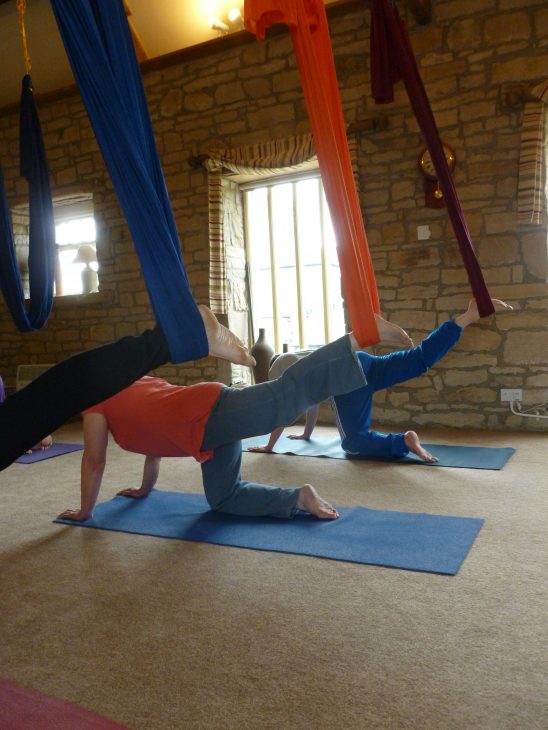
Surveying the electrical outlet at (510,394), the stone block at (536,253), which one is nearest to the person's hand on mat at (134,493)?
the electrical outlet at (510,394)

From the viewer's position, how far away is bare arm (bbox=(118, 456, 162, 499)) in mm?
3072

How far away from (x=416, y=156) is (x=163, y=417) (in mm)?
3162

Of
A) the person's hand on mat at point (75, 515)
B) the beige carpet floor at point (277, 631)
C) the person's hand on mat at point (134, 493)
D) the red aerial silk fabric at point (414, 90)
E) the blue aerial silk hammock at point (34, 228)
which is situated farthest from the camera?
the blue aerial silk hammock at point (34, 228)

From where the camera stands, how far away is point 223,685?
1445 mm

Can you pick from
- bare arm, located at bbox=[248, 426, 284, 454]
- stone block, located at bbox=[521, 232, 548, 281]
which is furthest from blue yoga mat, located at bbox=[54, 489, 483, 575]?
stone block, located at bbox=[521, 232, 548, 281]

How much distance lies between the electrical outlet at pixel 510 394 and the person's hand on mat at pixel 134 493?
2.74 metres

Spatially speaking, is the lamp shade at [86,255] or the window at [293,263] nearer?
the window at [293,263]

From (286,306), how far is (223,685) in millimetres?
4461

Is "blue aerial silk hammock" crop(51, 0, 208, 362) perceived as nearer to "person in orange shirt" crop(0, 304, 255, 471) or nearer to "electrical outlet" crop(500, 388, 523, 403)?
"person in orange shirt" crop(0, 304, 255, 471)

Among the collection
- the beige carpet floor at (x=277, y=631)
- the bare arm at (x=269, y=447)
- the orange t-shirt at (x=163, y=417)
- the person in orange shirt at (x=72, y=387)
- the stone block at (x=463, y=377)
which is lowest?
the bare arm at (x=269, y=447)

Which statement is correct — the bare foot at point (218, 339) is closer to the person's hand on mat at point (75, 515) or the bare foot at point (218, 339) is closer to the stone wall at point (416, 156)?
the person's hand on mat at point (75, 515)

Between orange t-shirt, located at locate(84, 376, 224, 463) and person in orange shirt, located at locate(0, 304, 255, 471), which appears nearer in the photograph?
person in orange shirt, located at locate(0, 304, 255, 471)

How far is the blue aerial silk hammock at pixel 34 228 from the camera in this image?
3.79 m

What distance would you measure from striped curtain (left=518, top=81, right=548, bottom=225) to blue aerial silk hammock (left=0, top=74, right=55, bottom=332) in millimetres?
3186
